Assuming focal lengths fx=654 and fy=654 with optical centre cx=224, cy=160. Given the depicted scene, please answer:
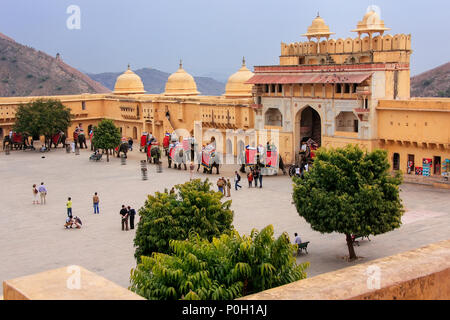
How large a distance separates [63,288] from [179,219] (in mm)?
9118

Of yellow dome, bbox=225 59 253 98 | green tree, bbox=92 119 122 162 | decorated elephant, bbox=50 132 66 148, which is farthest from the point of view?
decorated elephant, bbox=50 132 66 148

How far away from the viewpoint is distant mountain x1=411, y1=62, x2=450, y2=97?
86.6 m

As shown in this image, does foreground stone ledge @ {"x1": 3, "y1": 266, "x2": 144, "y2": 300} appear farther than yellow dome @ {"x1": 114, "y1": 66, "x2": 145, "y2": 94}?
No

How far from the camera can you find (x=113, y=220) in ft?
80.6

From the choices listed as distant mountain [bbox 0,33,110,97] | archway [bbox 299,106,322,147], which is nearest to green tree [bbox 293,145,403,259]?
archway [bbox 299,106,322,147]

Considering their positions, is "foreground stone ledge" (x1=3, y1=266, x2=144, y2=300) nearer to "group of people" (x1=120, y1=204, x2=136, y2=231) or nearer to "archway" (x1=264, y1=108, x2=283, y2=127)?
"group of people" (x1=120, y1=204, x2=136, y2=231)

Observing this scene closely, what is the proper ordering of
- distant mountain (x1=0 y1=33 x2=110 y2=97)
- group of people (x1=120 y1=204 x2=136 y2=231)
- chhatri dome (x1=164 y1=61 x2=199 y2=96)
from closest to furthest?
group of people (x1=120 y1=204 x2=136 y2=231), chhatri dome (x1=164 y1=61 x2=199 y2=96), distant mountain (x1=0 y1=33 x2=110 y2=97)

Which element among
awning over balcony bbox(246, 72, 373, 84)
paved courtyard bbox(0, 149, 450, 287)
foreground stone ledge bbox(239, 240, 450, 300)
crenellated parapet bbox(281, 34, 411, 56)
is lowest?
paved courtyard bbox(0, 149, 450, 287)

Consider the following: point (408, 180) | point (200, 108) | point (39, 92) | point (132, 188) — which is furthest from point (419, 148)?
point (39, 92)

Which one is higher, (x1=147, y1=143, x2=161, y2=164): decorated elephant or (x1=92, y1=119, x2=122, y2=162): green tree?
(x1=92, y1=119, x2=122, y2=162): green tree

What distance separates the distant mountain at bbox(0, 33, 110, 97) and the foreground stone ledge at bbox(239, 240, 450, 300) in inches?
3865

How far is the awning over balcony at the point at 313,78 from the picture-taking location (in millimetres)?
32966

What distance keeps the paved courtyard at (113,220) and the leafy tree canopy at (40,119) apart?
8270mm

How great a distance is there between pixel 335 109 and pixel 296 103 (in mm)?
2986
